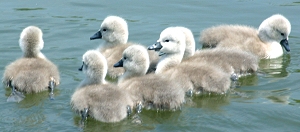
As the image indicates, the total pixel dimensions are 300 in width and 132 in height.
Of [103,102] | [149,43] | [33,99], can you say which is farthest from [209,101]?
[149,43]

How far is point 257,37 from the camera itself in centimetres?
1078

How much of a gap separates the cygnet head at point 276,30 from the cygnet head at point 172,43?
72.4 inches

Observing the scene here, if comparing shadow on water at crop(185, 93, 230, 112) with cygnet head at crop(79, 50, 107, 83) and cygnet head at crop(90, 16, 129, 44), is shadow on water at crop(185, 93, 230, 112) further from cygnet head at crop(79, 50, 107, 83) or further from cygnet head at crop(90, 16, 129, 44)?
cygnet head at crop(90, 16, 129, 44)

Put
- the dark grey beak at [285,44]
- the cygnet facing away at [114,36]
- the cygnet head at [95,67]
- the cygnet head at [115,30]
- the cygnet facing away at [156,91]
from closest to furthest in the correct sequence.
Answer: the cygnet facing away at [156,91]
the cygnet head at [95,67]
the cygnet facing away at [114,36]
the cygnet head at [115,30]
the dark grey beak at [285,44]

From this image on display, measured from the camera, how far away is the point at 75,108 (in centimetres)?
795

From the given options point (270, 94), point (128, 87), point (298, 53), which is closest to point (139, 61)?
point (128, 87)

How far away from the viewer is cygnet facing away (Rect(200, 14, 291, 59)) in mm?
10562

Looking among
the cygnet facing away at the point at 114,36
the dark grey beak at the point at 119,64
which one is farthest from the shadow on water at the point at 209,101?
the cygnet facing away at the point at 114,36

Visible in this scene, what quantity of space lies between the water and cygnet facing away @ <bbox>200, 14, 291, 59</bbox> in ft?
0.71

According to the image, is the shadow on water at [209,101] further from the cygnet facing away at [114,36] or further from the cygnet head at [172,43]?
the cygnet facing away at [114,36]

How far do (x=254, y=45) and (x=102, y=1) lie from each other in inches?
165

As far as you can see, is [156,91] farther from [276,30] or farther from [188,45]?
[276,30]

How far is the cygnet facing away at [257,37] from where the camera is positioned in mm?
10562

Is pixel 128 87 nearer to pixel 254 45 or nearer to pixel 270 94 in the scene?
pixel 270 94
